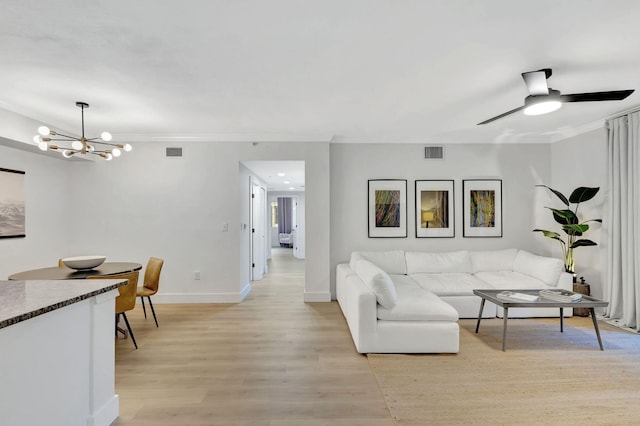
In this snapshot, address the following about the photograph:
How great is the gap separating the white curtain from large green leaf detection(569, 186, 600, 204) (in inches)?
6.3

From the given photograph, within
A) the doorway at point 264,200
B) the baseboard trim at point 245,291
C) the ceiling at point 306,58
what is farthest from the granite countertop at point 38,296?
the doorway at point 264,200

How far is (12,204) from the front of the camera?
153 inches

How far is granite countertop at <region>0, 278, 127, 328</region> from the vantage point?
143cm

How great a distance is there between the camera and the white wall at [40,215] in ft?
12.8

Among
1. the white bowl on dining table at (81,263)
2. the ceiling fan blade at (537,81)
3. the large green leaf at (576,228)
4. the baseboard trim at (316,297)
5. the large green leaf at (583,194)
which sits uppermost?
the ceiling fan blade at (537,81)

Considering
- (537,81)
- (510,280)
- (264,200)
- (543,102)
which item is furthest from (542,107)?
(264,200)

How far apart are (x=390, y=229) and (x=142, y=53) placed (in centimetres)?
405

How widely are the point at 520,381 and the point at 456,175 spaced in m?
3.39

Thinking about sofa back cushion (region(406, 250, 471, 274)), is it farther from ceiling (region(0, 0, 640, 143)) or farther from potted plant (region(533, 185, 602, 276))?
ceiling (region(0, 0, 640, 143))

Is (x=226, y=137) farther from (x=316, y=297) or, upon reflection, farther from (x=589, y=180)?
(x=589, y=180)

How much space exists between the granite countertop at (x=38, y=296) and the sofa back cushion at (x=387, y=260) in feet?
11.2

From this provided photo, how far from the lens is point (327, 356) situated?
3.05 m

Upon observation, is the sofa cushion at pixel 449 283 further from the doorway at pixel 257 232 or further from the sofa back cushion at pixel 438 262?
the doorway at pixel 257 232

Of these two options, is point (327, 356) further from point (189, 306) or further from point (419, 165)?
point (419, 165)
